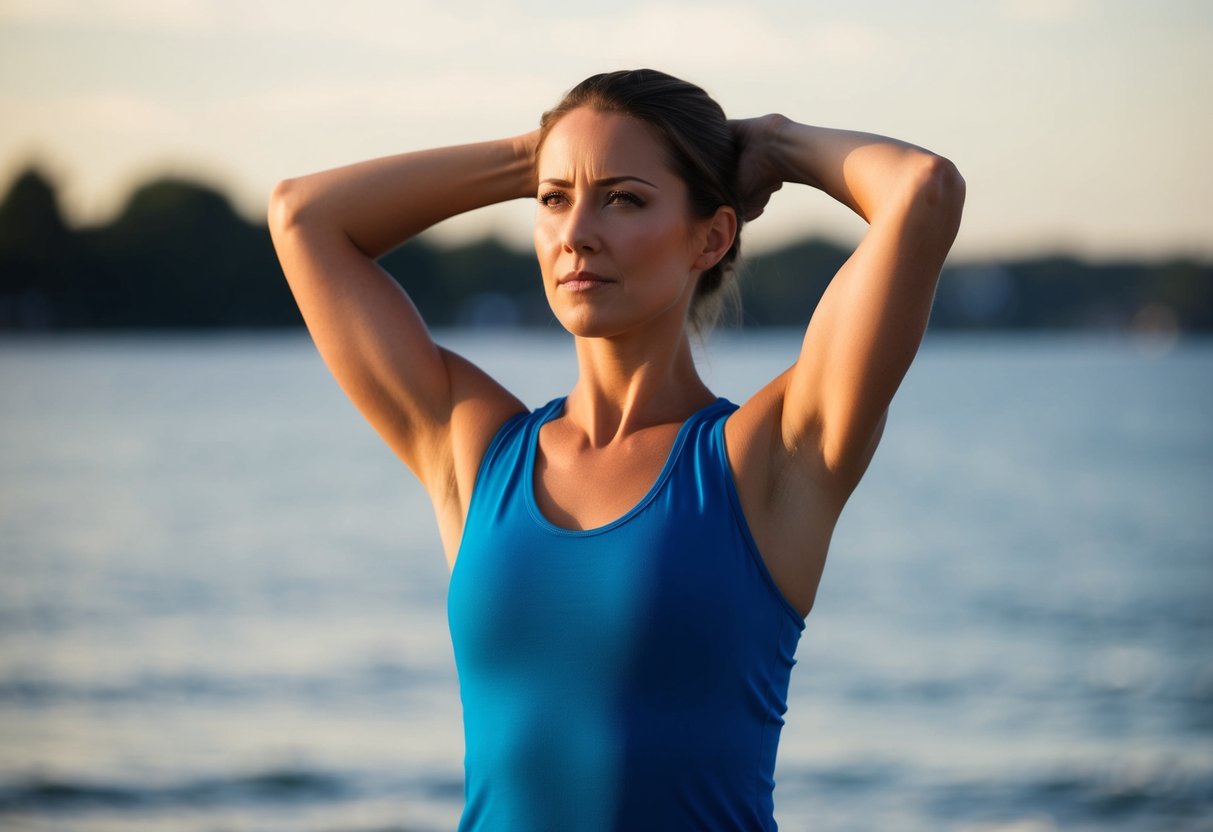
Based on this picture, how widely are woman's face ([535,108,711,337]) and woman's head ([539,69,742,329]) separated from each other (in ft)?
0.07

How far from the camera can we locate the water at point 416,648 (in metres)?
9.68

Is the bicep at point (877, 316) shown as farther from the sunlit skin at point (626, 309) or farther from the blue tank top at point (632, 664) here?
the blue tank top at point (632, 664)

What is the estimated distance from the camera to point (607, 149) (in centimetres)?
237

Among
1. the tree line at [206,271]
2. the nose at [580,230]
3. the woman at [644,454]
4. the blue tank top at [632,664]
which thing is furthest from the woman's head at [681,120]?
the tree line at [206,271]

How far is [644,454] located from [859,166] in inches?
21.5

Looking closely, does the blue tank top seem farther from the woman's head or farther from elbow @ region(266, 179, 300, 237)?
elbow @ region(266, 179, 300, 237)

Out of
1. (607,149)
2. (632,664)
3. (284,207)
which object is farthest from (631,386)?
(284,207)

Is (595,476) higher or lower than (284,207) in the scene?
lower

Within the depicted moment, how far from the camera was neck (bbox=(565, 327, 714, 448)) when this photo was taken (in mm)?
2455

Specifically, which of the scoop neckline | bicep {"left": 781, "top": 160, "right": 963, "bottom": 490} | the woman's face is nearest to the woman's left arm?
bicep {"left": 781, "top": 160, "right": 963, "bottom": 490}

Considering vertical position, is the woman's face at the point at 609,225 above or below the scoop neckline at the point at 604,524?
above

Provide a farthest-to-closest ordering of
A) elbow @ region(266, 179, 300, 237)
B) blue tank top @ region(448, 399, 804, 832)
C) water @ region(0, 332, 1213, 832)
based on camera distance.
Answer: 1. water @ region(0, 332, 1213, 832)
2. elbow @ region(266, 179, 300, 237)
3. blue tank top @ region(448, 399, 804, 832)

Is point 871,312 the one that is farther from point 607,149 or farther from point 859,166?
point 607,149

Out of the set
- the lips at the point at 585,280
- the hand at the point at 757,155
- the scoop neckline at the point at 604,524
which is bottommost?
the scoop neckline at the point at 604,524
